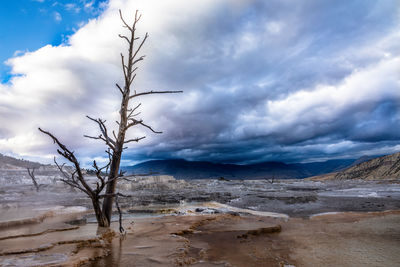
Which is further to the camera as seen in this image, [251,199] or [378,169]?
[378,169]

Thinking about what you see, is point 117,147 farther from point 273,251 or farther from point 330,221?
point 330,221

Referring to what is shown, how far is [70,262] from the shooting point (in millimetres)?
3771

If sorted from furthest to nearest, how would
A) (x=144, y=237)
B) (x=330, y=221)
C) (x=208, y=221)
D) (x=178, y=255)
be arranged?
(x=208, y=221)
(x=330, y=221)
(x=144, y=237)
(x=178, y=255)

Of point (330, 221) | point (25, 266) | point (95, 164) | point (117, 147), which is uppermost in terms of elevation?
point (117, 147)

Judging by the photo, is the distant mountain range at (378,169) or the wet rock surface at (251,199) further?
the distant mountain range at (378,169)

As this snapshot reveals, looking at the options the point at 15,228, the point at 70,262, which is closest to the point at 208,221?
the point at 70,262

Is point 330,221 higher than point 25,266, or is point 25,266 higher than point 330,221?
point 25,266

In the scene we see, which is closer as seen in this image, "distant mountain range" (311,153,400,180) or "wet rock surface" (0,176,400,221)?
"wet rock surface" (0,176,400,221)

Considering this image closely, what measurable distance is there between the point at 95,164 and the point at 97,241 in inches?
67.0

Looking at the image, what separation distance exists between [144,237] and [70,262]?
206 cm

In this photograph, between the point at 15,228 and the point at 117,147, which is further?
the point at 15,228

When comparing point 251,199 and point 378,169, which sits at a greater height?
point 251,199

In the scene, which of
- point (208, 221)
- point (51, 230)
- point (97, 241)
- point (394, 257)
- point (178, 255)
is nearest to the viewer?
A: point (394, 257)

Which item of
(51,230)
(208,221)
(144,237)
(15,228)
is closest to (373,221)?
(208,221)
